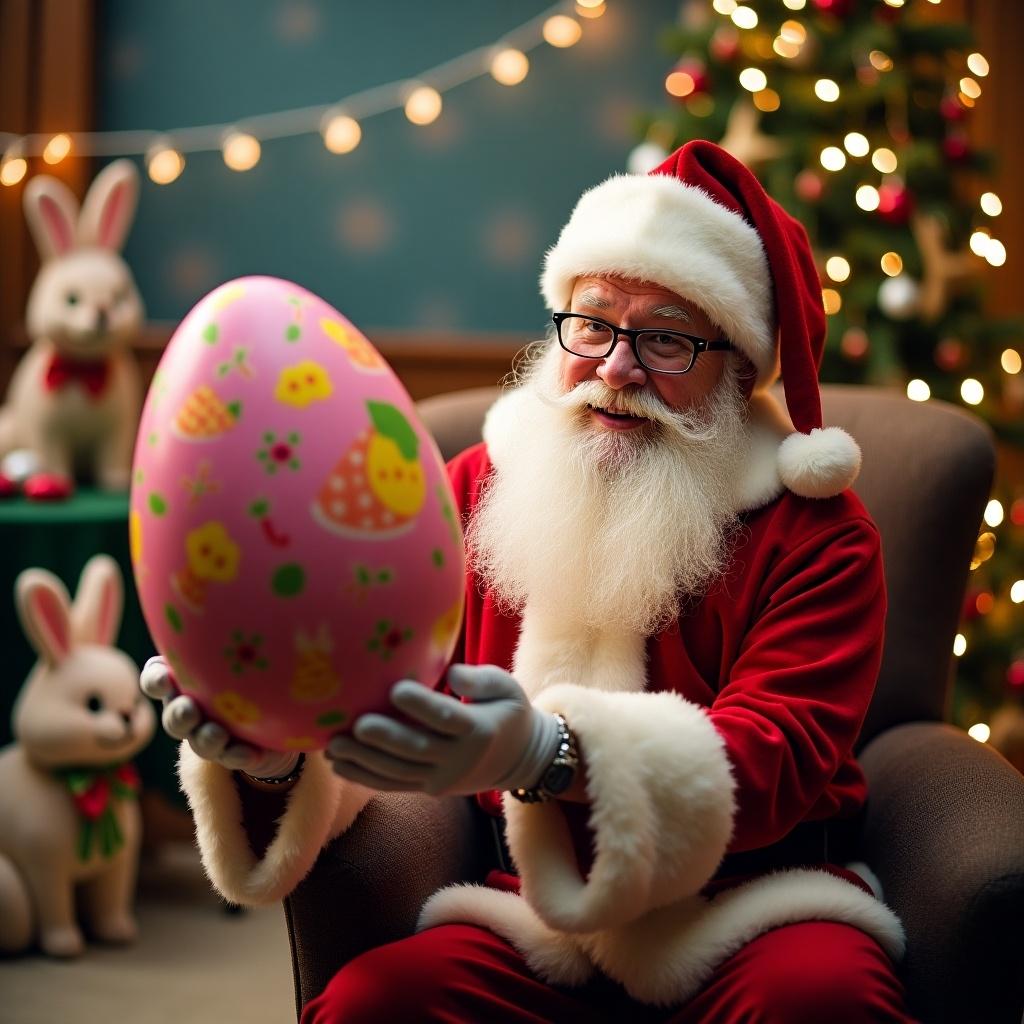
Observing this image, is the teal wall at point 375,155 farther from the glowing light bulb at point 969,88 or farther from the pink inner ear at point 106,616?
the pink inner ear at point 106,616

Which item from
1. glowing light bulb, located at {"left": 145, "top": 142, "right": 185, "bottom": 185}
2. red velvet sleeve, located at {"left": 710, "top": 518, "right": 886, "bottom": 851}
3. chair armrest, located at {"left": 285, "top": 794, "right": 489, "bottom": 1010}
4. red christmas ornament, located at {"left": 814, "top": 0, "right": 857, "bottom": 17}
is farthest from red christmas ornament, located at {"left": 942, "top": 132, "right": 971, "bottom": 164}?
chair armrest, located at {"left": 285, "top": 794, "right": 489, "bottom": 1010}

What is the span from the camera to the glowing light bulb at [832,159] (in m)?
→ 2.77

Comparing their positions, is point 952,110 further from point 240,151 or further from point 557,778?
point 557,778

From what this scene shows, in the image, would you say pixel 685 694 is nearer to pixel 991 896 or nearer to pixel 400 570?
pixel 991 896

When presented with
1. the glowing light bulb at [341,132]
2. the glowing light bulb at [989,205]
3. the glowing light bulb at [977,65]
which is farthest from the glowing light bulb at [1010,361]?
the glowing light bulb at [341,132]

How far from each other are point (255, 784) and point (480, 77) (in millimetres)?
2526

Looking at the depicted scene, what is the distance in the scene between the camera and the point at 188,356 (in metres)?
1.01

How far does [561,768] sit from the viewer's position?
3.73ft

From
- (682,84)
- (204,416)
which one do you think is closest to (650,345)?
(204,416)

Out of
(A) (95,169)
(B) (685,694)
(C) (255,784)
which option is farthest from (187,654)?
(A) (95,169)

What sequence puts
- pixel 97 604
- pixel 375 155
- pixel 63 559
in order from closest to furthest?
pixel 97 604 → pixel 63 559 → pixel 375 155

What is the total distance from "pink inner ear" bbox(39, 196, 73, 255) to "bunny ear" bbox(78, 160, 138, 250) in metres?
0.03

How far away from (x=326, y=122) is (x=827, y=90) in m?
1.34

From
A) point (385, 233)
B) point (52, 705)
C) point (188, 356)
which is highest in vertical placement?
point (188, 356)
